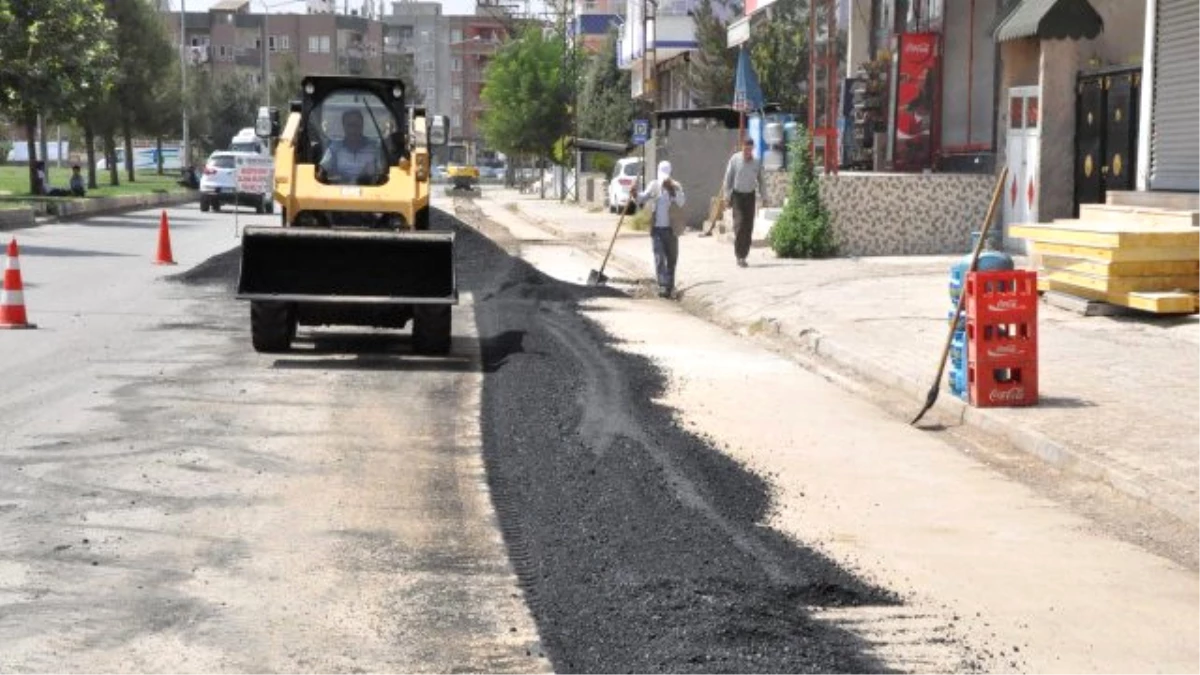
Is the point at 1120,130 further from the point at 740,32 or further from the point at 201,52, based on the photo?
the point at 201,52

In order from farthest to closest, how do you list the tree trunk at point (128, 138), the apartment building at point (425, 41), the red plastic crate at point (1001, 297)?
1. the apartment building at point (425, 41)
2. the tree trunk at point (128, 138)
3. the red plastic crate at point (1001, 297)

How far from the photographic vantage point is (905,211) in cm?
2884

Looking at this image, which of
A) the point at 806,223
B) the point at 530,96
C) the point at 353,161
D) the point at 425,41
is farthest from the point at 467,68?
the point at 353,161

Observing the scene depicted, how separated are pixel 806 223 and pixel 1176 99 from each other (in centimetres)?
840

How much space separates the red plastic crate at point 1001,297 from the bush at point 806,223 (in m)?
15.7

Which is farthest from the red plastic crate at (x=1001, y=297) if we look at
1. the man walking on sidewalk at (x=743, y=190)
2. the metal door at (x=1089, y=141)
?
the man walking on sidewalk at (x=743, y=190)

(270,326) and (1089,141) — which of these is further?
(1089,141)

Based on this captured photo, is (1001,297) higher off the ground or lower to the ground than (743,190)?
lower

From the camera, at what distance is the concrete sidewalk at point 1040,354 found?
11.0 metres

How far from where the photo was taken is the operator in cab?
17875 mm

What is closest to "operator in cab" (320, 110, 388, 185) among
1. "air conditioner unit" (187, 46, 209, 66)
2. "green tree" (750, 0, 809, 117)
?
"green tree" (750, 0, 809, 117)

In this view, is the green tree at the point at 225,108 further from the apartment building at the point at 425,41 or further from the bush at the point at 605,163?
the apartment building at the point at 425,41

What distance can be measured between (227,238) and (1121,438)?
1114 inches

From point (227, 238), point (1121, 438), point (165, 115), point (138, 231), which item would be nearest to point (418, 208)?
point (1121, 438)
